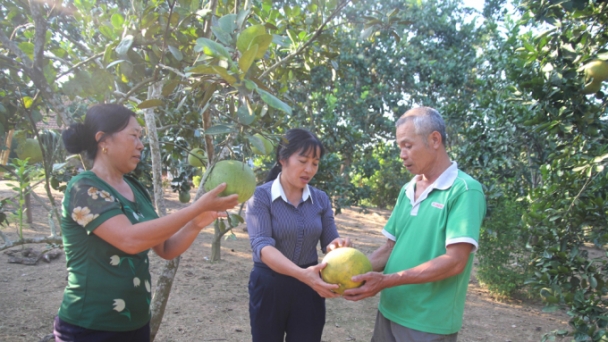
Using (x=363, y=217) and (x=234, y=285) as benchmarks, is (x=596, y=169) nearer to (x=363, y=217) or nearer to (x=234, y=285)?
(x=234, y=285)

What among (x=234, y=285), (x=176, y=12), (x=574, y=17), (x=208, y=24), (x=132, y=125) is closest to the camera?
(x=132, y=125)

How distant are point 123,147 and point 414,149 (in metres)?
1.10

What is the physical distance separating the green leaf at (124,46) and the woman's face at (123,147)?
285mm

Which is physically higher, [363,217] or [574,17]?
[574,17]

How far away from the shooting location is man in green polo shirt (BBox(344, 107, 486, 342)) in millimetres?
1559

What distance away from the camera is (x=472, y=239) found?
152 centimetres

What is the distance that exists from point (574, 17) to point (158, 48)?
2417 mm

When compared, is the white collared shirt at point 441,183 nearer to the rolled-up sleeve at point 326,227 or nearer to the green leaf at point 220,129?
the rolled-up sleeve at point 326,227

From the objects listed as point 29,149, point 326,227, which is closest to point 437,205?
point 326,227

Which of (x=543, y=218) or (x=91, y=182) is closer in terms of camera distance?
(x=91, y=182)

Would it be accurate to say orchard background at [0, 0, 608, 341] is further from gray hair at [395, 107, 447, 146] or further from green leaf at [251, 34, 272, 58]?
gray hair at [395, 107, 447, 146]

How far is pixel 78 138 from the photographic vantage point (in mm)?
1604

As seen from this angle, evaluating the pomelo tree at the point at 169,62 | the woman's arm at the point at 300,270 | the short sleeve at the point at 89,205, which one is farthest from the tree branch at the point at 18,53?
the woman's arm at the point at 300,270

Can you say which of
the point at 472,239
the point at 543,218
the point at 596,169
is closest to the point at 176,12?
the point at 472,239
